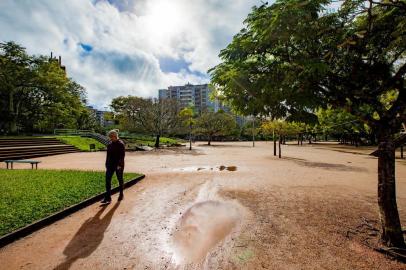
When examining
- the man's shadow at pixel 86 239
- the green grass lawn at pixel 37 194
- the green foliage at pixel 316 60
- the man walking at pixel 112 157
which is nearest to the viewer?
the green foliage at pixel 316 60

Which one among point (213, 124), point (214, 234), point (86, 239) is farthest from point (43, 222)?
point (213, 124)

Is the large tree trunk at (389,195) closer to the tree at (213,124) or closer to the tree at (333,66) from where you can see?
the tree at (333,66)

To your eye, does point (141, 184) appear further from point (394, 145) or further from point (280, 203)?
point (394, 145)

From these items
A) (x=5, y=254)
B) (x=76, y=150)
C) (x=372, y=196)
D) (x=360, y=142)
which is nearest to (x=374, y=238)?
(x=372, y=196)

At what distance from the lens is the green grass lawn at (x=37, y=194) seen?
488 cm

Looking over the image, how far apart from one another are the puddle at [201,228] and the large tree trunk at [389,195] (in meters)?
2.98

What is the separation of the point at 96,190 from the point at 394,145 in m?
8.13

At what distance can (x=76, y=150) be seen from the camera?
84.6ft

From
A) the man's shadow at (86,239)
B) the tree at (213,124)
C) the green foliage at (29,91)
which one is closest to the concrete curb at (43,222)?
the man's shadow at (86,239)

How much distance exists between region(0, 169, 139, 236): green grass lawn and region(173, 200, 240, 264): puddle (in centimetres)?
336

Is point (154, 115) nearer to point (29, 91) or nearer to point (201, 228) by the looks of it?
point (29, 91)

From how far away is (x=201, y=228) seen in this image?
4.89 meters

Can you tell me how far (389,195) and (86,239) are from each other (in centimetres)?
592

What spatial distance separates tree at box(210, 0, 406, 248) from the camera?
11.6 feet
